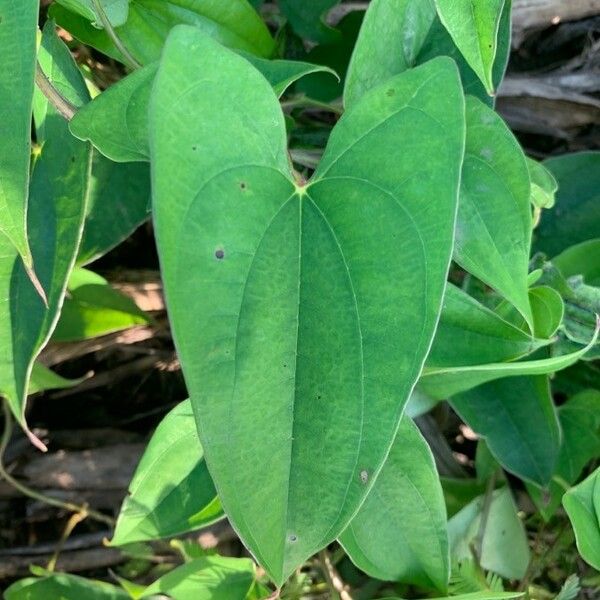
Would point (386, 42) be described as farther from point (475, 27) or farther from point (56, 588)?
point (56, 588)

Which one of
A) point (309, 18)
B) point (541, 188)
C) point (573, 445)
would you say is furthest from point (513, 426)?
point (309, 18)

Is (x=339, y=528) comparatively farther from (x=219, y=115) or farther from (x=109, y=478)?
(x=109, y=478)

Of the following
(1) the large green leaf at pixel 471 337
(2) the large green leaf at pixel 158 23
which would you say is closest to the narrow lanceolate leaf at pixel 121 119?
(2) the large green leaf at pixel 158 23

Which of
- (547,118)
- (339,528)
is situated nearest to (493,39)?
(339,528)

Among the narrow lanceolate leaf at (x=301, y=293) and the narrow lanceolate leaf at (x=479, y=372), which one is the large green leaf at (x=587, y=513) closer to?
the narrow lanceolate leaf at (x=479, y=372)

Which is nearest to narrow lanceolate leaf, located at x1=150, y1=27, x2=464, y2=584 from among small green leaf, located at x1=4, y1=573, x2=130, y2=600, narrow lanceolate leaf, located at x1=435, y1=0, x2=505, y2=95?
narrow lanceolate leaf, located at x1=435, y1=0, x2=505, y2=95
